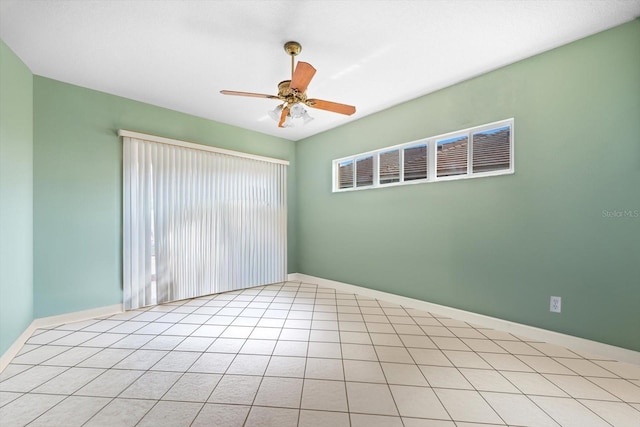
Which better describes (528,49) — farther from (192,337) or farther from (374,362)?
(192,337)

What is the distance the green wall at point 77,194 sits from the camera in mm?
2822

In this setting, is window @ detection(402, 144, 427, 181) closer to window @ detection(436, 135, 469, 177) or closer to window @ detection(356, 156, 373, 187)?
window @ detection(436, 135, 469, 177)

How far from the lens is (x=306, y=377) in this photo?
74.5 inches

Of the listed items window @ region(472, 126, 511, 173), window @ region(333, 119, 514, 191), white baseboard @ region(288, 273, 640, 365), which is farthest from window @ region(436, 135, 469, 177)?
white baseboard @ region(288, 273, 640, 365)

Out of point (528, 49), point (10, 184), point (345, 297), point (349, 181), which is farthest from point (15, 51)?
point (528, 49)

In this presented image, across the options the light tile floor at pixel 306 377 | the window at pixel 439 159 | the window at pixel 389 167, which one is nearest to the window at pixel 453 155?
the window at pixel 439 159

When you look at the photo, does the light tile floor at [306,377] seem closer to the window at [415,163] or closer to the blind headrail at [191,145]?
the window at [415,163]

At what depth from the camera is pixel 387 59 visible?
2.56 metres

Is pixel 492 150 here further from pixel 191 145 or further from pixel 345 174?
pixel 191 145

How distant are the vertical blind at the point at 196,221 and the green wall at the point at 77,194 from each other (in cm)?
17

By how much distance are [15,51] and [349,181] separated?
395 cm

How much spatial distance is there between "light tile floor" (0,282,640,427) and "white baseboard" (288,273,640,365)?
8 cm

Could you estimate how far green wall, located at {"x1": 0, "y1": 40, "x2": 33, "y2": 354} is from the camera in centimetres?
218

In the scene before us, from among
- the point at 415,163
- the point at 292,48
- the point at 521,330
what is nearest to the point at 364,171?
the point at 415,163
